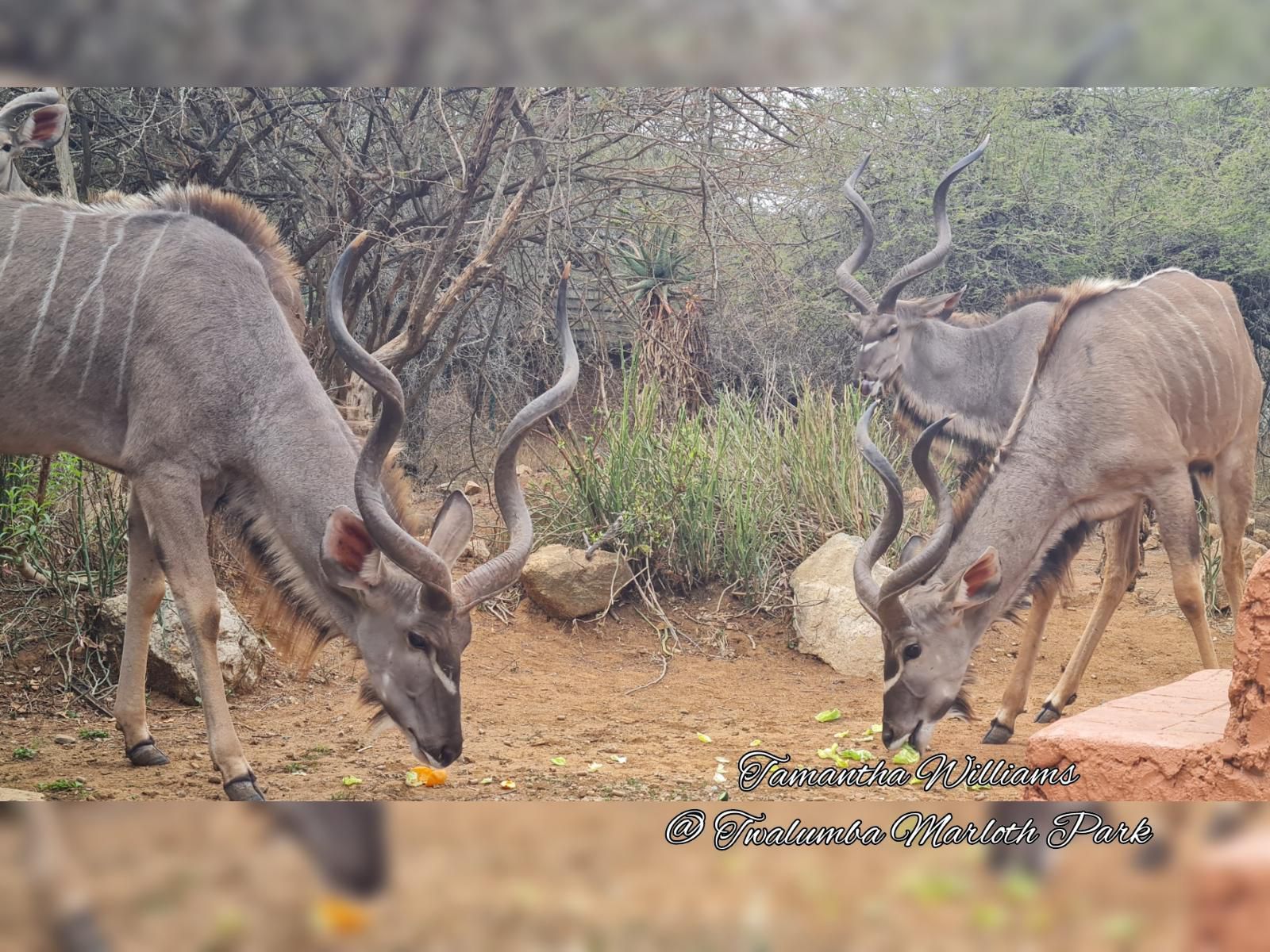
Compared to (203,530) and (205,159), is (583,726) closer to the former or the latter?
(203,530)

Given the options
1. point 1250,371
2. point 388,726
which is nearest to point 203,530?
point 388,726

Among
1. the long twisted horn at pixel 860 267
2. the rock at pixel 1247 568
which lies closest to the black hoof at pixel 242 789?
the long twisted horn at pixel 860 267

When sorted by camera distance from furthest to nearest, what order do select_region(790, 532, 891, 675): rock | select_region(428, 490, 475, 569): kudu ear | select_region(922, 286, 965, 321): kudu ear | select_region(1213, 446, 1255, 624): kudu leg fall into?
select_region(922, 286, 965, 321): kudu ear → select_region(790, 532, 891, 675): rock → select_region(1213, 446, 1255, 624): kudu leg → select_region(428, 490, 475, 569): kudu ear

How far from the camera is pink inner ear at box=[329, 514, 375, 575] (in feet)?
9.30

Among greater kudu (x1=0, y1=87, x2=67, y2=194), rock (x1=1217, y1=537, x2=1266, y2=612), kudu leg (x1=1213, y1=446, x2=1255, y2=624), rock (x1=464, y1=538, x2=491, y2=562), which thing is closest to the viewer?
greater kudu (x1=0, y1=87, x2=67, y2=194)

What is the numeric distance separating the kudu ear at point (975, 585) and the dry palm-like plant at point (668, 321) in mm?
2178

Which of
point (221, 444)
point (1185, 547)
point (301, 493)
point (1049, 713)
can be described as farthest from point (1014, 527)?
point (221, 444)

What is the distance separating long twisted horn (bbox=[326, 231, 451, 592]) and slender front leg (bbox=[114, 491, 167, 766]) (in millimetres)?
817

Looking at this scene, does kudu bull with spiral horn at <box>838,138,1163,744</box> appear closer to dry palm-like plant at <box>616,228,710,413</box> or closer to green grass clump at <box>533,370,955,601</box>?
green grass clump at <box>533,370,955,601</box>

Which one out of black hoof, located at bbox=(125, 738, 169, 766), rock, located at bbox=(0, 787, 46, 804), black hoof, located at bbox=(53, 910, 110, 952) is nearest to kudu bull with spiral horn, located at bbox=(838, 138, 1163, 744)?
black hoof, located at bbox=(125, 738, 169, 766)

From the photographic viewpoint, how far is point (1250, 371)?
4.37 metres

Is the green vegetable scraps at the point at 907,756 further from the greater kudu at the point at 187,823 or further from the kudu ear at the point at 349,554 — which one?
the greater kudu at the point at 187,823

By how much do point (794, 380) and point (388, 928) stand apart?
5336mm

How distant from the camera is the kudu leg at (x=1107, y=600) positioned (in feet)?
13.2
